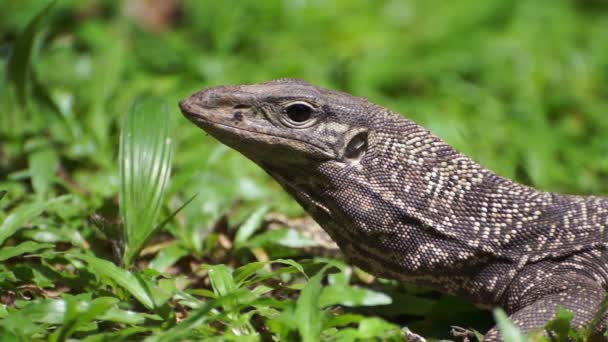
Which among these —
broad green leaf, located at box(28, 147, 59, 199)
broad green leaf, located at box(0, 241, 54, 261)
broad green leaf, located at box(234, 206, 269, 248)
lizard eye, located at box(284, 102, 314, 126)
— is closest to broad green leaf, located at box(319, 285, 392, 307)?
lizard eye, located at box(284, 102, 314, 126)

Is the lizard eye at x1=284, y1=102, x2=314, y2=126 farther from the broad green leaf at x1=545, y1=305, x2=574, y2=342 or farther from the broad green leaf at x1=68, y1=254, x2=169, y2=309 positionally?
the broad green leaf at x1=545, y1=305, x2=574, y2=342

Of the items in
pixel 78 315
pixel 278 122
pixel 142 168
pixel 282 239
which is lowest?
pixel 78 315

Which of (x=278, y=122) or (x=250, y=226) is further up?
(x=278, y=122)

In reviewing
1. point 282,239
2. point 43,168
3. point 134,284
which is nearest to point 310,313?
point 134,284

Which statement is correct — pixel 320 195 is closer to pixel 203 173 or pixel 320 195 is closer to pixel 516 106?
pixel 203 173

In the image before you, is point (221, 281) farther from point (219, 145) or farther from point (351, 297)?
point (219, 145)

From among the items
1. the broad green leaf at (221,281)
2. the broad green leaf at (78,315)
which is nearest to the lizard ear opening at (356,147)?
the broad green leaf at (221,281)

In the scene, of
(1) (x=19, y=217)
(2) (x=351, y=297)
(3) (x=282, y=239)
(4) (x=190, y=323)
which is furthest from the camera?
(3) (x=282, y=239)
